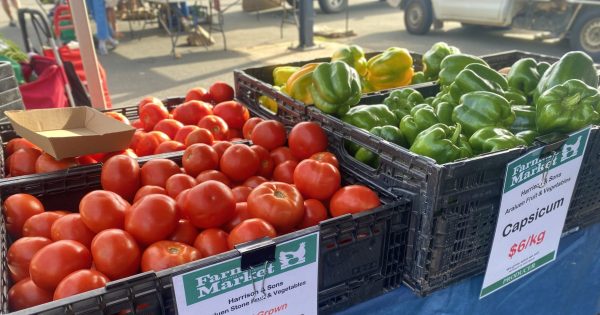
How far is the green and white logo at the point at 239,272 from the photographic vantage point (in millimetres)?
1107

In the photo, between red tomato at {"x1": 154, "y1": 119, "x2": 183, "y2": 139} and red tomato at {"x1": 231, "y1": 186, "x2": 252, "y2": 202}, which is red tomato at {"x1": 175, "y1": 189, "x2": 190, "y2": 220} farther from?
red tomato at {"x1": 154, "y1": 119, "x2": 183, "y2": 139}

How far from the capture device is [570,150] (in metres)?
1.64

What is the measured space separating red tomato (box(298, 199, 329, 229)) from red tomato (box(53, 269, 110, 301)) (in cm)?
63

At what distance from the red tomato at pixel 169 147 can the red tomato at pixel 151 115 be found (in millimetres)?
375

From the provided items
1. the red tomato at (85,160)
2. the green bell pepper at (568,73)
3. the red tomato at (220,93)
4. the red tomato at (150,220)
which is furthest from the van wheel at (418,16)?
the red tomato at (150,220)

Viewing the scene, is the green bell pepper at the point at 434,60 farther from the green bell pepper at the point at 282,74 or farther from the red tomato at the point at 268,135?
the red tomato at the point at 268,135

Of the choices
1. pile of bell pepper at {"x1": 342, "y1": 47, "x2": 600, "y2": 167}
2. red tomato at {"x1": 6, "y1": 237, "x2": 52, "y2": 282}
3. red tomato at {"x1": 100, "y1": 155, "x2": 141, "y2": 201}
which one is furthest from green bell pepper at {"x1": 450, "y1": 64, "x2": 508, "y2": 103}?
red tomato at {"x1": 6, "y1": 237, "x2": 52, "y2": 282}

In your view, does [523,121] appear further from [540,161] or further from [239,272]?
[239,272]

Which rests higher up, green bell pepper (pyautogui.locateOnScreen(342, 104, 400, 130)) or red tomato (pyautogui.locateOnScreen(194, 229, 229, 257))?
green bell pepper (pyautogui.locateOnScreen(342, 104, 400, 130))

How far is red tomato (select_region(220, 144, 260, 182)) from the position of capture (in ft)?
5.84

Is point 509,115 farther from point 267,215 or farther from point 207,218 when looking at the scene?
point 207,218

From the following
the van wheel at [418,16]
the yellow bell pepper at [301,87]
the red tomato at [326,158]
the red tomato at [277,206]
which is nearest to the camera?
the red tomato at [277,206]

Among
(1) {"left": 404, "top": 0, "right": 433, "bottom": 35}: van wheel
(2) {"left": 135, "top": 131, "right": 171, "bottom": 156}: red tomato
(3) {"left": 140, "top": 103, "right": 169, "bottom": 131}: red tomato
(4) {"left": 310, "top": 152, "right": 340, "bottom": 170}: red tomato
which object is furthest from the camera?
(1) {"left": 404, "top": 0, "right": 433, "bottom": 35}: van wheel

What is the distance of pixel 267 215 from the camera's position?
56.5 inches
